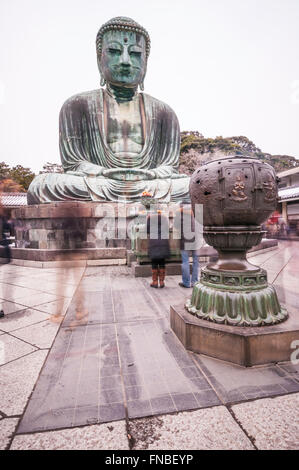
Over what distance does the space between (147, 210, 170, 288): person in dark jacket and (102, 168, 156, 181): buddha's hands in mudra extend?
15.0 feet

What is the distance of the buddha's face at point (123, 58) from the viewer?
8492 millimetres

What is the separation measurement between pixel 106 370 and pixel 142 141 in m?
8.91

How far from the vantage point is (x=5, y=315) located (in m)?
2.90

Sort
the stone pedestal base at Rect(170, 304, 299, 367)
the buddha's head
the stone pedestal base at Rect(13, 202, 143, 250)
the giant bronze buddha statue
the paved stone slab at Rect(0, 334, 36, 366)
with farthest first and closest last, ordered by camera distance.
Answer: the buddha's head
the giant bronze buddha statue
the stone pedestal base at Rect(13, 202, 143, 250)
the paved stone slab at Rect(0, 334, 36, 366)
the stone pedestal base at Rect(170, 304, 299, 367)

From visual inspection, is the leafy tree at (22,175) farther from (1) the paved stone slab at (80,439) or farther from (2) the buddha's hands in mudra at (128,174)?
(1) the paved stone slab at (80,439)

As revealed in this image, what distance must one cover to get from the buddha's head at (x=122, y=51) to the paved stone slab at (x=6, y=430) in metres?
10.1

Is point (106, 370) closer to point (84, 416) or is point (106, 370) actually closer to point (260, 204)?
point (84, 416)

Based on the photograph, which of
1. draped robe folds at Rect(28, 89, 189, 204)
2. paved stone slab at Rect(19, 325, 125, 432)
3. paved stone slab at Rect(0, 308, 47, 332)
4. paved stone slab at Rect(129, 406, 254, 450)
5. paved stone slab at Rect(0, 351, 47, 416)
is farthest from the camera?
draped robe folds at Rect(28, 89, 189, 204)

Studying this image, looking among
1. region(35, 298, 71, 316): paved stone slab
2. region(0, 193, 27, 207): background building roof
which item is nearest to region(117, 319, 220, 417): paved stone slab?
region(35, 298, 71, 316): paved stone slab

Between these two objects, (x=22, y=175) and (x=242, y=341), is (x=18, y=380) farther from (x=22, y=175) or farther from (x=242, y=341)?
(x=22, y=175)

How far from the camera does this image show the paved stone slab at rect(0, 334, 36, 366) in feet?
6.39

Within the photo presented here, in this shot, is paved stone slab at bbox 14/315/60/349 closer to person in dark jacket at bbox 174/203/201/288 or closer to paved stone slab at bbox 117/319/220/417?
paved stone slab at bbox 117/319/220/417

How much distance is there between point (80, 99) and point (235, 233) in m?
8.86
